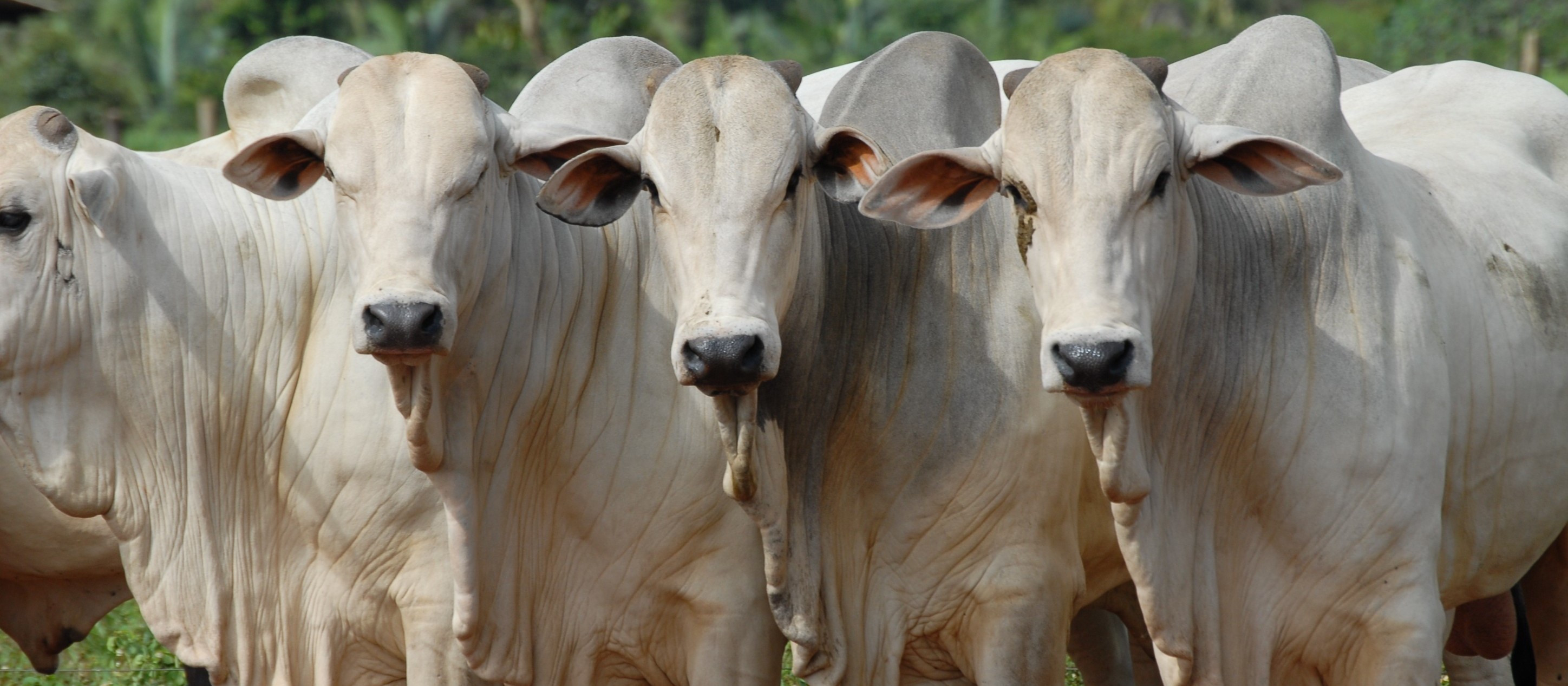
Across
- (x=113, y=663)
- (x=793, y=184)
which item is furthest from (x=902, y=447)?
(x=113, y=663)

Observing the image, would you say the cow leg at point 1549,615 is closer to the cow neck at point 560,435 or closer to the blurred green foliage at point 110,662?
the cow neck at point 560,435

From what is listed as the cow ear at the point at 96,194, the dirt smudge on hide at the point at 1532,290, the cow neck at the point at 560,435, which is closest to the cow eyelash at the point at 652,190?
the cow neck at the point at 560,435

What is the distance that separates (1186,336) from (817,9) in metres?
21.8

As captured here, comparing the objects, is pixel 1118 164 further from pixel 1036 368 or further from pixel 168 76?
pixel 168 76

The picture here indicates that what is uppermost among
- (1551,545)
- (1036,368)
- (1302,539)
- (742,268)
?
(742,268)

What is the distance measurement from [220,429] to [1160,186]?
2.36 meters

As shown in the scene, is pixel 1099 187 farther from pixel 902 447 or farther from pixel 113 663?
pixel 113 663

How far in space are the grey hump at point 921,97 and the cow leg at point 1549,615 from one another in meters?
2.10

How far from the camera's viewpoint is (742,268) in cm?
346

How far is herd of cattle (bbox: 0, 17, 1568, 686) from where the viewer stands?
3.62m

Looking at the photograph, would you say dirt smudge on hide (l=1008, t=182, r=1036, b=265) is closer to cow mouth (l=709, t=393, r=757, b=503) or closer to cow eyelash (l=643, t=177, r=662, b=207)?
cow mouth (l=709, t=393, r=757, b=503)

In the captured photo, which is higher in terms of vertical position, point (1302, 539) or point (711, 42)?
point (1302, 539)

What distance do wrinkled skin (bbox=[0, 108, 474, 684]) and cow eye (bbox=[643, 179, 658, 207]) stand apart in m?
0.85

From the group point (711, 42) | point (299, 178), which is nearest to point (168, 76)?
point (711, 42)
